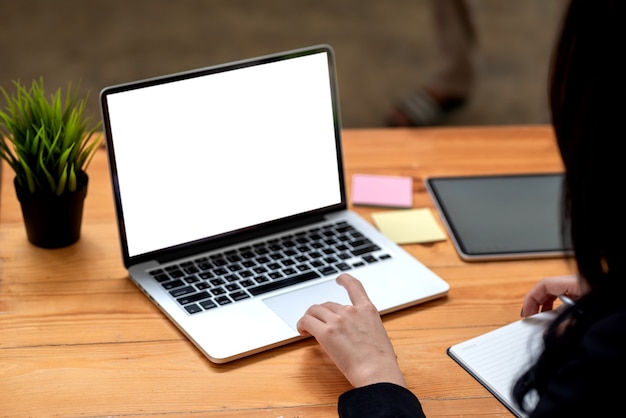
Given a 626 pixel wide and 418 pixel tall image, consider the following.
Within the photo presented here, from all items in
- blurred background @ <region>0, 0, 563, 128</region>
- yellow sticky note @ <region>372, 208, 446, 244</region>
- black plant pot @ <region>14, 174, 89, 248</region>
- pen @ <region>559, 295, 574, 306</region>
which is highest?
black plant pot @ <region>14, 174, 89, 248</region>

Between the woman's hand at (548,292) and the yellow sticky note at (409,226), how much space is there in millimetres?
207

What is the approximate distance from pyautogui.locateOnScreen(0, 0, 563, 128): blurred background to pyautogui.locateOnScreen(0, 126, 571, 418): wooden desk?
6.11 feet

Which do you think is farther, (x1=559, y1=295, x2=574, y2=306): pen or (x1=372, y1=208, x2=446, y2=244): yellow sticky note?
(x1=372, y1=208, x2=446, y2=244): yellow sticky note

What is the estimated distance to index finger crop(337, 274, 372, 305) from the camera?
1018mm

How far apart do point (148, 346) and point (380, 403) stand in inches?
11.7

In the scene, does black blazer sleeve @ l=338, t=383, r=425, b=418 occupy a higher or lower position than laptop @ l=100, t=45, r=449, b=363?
lower

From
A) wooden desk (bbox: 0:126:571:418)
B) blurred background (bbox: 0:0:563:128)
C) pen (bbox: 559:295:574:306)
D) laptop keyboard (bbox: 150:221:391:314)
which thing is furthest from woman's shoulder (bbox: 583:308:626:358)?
blurred background (bbox: 0:0:563:128)

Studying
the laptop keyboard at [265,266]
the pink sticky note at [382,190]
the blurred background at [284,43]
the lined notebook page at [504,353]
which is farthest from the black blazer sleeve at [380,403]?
the blurred background at [284,43]

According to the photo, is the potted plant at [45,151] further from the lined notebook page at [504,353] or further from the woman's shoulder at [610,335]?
the woman's shoulder at [610,335]

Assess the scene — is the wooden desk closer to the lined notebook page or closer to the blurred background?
the lined notebook page

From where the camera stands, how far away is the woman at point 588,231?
2.38 feet

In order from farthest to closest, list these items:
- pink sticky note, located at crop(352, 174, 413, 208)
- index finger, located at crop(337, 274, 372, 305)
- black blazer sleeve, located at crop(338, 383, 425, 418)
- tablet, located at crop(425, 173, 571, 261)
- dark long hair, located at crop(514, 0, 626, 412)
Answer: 1. pink sticky note, located at crop(352, 174, 413, 208)
2. tablet, located at crop(425, 173, 571, 261)
3. index finger, located at crop(337, 274, 372, 305)
4. black blazer sleeve, located at crop(338, 383, 425, 418)
5. dark long hair, located at crop(514, 0, 626, 412)

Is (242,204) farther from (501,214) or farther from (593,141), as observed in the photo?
(593,141)

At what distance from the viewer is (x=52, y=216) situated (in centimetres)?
116
